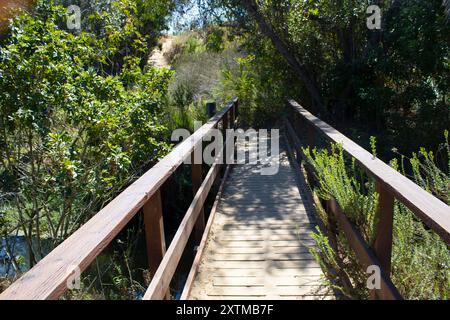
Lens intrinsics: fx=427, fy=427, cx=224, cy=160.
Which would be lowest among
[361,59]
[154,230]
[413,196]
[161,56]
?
[154,230]

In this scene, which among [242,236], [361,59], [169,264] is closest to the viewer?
[169,264]

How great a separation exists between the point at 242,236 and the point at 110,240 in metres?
2.69

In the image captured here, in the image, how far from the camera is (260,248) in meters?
3.90

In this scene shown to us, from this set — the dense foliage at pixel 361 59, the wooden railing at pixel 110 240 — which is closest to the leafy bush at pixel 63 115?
the wooden railing at pixel 110 240

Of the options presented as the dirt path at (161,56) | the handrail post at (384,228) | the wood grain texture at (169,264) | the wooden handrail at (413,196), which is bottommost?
the wood grain texture at (169,264)

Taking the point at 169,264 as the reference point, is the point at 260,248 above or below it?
below

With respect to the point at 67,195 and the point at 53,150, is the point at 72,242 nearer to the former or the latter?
the point at 53,150

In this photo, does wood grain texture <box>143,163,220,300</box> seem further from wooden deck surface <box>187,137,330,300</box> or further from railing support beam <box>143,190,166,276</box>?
wooden deck surface <box>187,137,330,300</box>

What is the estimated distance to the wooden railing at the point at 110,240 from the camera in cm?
120

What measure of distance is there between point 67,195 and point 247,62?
841 centimetres

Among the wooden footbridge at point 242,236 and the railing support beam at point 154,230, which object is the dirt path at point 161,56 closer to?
the wooden footbridge at point 242,236

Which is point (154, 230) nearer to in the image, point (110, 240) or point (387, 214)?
point (110, 240)

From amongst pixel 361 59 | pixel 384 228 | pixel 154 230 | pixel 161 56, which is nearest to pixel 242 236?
pixel 154 230

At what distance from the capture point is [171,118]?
9.05 metres
